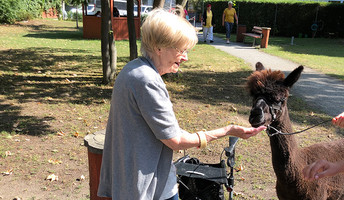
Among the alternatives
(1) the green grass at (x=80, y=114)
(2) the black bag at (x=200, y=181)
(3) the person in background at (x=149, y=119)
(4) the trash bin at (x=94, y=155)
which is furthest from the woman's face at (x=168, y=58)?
(1) the green grass at (x=80, y=114)

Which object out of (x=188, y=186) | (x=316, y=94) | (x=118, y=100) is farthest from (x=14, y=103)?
(x=316, y=94)

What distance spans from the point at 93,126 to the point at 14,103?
7.86 feet

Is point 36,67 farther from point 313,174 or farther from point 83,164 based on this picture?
point 313,174

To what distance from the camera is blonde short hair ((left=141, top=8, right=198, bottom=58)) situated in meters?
1.73

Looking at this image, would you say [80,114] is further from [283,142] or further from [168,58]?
[168,58]

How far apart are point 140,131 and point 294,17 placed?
87.1 ft

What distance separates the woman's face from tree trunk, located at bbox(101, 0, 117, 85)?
22.4ft

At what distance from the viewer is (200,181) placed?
3.33 m

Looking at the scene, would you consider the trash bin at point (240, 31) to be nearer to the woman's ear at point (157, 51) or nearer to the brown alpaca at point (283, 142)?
the brown alpaca at point (283, 142)

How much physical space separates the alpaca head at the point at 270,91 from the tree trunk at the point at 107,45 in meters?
6.26

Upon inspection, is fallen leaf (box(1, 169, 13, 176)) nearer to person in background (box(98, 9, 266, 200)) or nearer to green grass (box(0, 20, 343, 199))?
green grass (box(0, 20, 343, 199))

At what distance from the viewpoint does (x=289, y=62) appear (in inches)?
A: 519

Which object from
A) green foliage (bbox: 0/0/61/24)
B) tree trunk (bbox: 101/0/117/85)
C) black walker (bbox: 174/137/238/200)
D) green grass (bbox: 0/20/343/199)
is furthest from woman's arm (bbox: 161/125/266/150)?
green foliage (bbox: 0/0/61/24)

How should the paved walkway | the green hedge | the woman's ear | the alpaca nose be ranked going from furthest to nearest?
the green hedge < the paved walkway < the alpaca nose < the woman's ear
